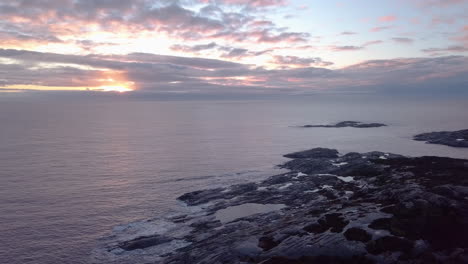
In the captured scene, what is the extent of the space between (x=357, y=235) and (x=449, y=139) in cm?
12420

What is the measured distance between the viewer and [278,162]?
105500 millimetres

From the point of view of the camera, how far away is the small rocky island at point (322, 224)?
120 ft

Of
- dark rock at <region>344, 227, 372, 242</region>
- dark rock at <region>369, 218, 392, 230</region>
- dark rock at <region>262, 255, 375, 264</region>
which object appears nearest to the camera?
dark rock at <region>262, 255, 375, 264</region>

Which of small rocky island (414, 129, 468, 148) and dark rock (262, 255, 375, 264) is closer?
dark rock (262, 255, 375, 264)

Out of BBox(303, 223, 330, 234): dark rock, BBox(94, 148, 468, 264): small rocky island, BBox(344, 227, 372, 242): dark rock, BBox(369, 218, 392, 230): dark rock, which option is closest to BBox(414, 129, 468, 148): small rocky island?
BBox(94, 148, 468, 264): small rocky island

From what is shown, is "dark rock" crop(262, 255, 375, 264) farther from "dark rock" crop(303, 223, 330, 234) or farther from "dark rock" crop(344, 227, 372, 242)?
"dark rock" crop(303, 223, 330, 234)

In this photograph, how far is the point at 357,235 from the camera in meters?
39.2

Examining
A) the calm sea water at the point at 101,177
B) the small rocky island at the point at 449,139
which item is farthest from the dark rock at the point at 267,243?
the small rocky island at the point at 449,139

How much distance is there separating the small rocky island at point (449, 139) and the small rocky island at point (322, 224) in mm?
71044

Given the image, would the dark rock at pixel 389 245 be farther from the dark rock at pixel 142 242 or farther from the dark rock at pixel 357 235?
the dark rock at pixel 142 242

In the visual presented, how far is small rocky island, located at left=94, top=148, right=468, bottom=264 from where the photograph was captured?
3672cm

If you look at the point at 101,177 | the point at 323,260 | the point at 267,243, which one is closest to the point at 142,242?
the point at 267,243

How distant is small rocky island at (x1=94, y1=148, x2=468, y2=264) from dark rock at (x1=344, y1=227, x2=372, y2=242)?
0.12 meters

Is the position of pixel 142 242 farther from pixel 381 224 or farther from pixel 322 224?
pixel 381 224
